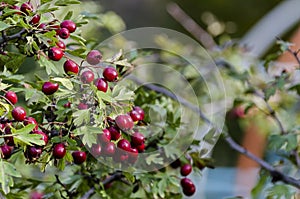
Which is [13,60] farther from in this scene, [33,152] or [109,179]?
[109,179]

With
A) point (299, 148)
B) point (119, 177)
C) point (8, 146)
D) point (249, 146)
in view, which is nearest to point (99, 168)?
point (119, 177)

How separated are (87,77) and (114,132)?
10 cm

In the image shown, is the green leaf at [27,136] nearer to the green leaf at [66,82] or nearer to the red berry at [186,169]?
the green leaf at [66,82]

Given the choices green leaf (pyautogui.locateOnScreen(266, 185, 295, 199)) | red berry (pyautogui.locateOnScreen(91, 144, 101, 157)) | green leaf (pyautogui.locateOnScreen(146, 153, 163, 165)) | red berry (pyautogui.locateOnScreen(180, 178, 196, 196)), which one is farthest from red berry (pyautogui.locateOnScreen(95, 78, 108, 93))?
green leaf (pyautogui.locateOnScreen(266, 185, 295, 199))

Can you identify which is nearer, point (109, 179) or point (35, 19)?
point (35, 19)

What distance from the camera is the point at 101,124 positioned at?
91 cm

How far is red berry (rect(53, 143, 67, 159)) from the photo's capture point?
0.92m

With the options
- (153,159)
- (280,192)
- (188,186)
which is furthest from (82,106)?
(280,192)

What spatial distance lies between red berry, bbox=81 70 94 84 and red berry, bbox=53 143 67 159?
4.2 inches

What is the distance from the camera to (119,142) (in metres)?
0.97

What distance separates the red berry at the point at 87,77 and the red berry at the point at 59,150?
0.35 feet

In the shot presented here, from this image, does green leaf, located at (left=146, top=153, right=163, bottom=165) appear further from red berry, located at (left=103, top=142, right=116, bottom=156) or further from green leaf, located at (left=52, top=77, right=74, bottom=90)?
green leaf, located at (left=52, top=77, right=74, bottom=90)

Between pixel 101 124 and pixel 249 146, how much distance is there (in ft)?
7.36

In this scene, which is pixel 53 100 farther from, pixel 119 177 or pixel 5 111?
pixel 119 177
